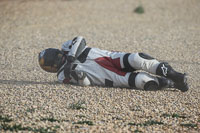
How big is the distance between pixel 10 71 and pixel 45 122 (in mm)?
4109

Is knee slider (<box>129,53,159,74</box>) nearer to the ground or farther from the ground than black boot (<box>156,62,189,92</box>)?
farther from the ground

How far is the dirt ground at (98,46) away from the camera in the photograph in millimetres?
6021

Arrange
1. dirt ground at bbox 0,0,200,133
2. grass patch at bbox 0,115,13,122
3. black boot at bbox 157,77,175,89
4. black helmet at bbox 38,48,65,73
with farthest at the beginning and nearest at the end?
black helmet at bbox 38,48,65,73, black boot at bbox 157,77,175,89, dirt ground at bbox 0,0,200,133, grass patch at bbox 0,115,13,122

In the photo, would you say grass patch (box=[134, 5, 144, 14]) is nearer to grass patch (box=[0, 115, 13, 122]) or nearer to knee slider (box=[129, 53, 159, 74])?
knee slider (box=[129, 53, 159, 74])

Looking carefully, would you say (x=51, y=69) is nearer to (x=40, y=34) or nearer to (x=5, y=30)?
(x=40, y=34)

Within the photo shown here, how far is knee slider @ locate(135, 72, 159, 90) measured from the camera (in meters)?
7.44

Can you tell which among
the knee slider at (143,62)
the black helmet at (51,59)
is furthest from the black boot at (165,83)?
the black helmet at (51,59)

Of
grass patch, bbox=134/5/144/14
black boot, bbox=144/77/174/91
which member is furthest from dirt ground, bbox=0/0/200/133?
grass patch, bbox=134/5/144/14

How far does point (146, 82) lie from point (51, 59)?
1.85 m

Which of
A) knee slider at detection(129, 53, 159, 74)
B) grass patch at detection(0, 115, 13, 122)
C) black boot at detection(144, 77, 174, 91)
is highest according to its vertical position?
knee slider at detection(129, 53, 159, 74)

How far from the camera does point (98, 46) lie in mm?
12547

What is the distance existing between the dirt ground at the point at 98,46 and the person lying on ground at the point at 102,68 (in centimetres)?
17

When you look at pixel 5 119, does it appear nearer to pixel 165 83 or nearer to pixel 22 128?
pixel 22 128

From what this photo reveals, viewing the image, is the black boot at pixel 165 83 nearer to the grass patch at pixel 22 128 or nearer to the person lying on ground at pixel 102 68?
the person lying on ground at pixel 102 68
